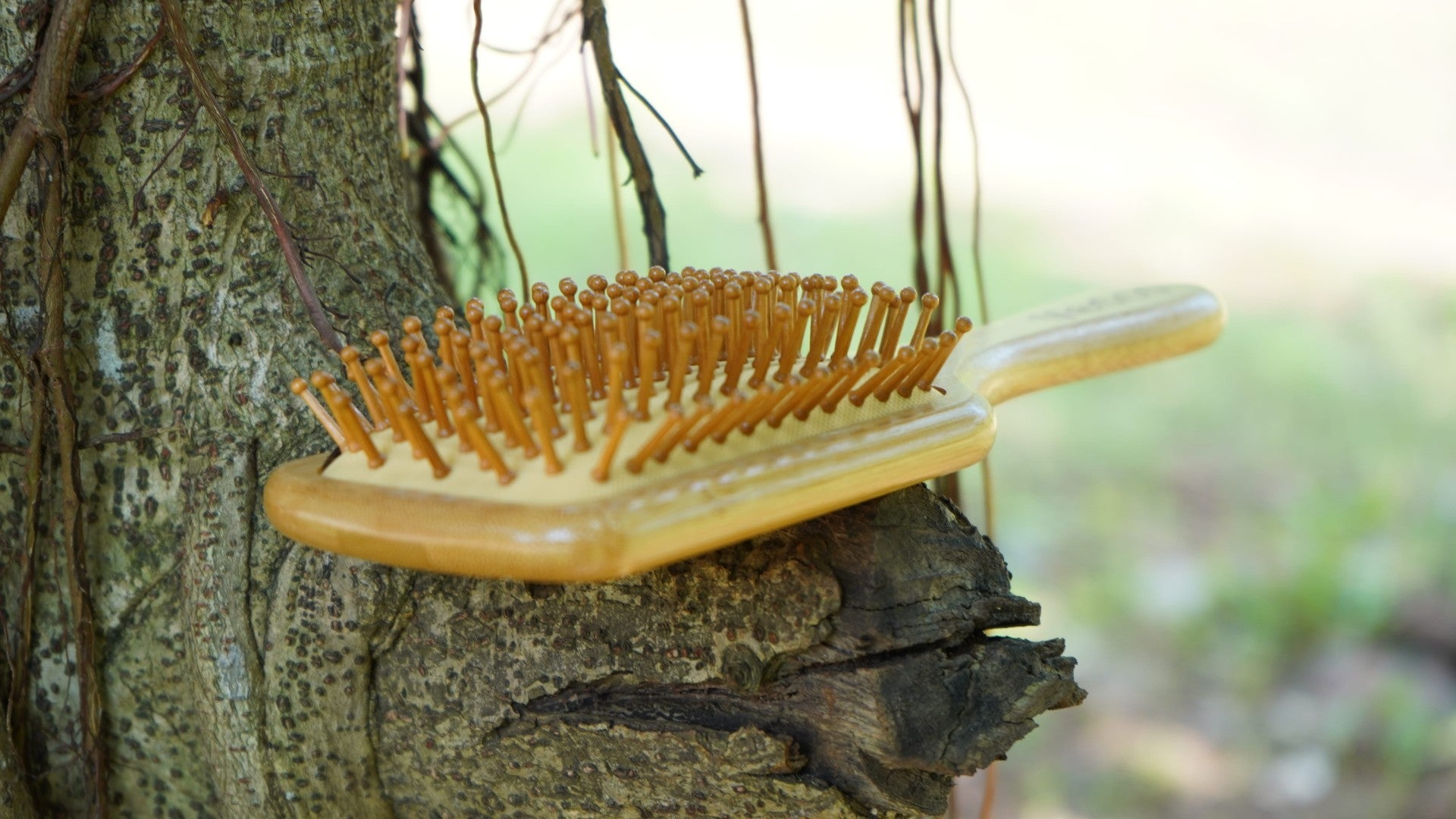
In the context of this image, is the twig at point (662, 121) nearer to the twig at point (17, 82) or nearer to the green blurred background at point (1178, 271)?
the twig at point (17, 82)

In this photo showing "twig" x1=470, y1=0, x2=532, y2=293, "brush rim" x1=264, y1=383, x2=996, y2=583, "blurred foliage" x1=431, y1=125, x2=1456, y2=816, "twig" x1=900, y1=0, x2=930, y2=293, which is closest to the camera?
"brush rim" x1=264, y1=383, x2=996, y2=583

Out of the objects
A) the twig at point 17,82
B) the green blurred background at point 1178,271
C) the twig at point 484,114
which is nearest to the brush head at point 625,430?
the twig at point 484,114

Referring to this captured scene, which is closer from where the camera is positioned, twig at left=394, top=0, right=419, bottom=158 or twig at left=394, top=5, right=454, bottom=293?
twig at left=394, top=0, right=419, bottom=158

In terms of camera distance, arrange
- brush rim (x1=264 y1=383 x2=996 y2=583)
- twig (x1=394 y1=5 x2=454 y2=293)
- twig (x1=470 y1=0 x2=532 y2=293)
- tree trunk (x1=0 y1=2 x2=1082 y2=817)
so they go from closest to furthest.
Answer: brush rim (x1=264 y1=383 x2=996 y2=583)
tree trunk (x1=0 y1=2 x2=1082 y2=817)
twig (x1=470 y1=0 x2=532 y2=293)
twig (x1=394 y1=5 x2=454 y2=293)

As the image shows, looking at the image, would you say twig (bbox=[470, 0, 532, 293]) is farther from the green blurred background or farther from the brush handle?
the green blurred background

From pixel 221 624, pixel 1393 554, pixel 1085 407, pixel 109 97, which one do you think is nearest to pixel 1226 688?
pixel 1393 554

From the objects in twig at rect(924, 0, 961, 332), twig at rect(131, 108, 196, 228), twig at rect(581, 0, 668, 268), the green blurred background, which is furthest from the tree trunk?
the green blurred background

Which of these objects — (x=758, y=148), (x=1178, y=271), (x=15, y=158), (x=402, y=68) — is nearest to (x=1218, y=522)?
(x=1178, y=271)

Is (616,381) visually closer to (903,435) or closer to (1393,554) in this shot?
(903,435)
